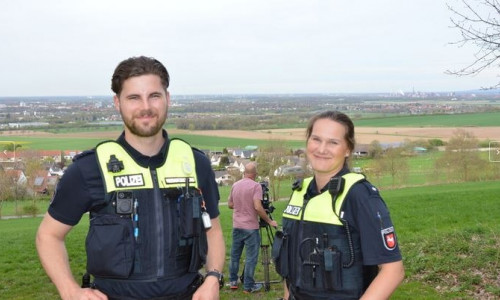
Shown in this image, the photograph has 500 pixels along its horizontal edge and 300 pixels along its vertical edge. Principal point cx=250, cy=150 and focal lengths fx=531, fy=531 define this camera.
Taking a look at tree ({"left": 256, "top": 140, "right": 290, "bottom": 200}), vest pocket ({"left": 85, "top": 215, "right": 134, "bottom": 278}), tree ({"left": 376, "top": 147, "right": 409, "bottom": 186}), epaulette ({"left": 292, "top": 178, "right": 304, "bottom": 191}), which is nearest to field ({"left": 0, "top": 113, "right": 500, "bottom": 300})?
epaulette ({"left": 292, "top": 178, "right": 304, "bottom": 191})

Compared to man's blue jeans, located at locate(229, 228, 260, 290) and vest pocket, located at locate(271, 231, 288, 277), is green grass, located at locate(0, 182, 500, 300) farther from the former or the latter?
vest pocket, located at locate(271, 231, 288, 277)

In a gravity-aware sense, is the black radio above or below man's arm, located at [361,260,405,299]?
above

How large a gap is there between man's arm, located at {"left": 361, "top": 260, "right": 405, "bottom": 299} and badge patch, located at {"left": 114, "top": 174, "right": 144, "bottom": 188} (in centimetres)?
127

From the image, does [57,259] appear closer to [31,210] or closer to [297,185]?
[297,185]

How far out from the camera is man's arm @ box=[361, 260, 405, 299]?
2.58 metres

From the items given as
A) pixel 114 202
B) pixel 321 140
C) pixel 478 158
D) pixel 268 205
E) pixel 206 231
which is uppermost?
pixel 321 140

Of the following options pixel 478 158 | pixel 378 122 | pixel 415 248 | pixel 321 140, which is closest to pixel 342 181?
pixel 321 140

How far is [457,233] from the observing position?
9.95m

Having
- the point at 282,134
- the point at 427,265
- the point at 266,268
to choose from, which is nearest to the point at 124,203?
the point at 266,268

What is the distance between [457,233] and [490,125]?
55.8 meters

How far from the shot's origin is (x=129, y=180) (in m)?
2.72

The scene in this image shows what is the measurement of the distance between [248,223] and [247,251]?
458 mm

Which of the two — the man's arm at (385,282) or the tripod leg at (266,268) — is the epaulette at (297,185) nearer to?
the man's arm at (385,282)

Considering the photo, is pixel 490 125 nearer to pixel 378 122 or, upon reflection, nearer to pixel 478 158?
pixel 378 122
